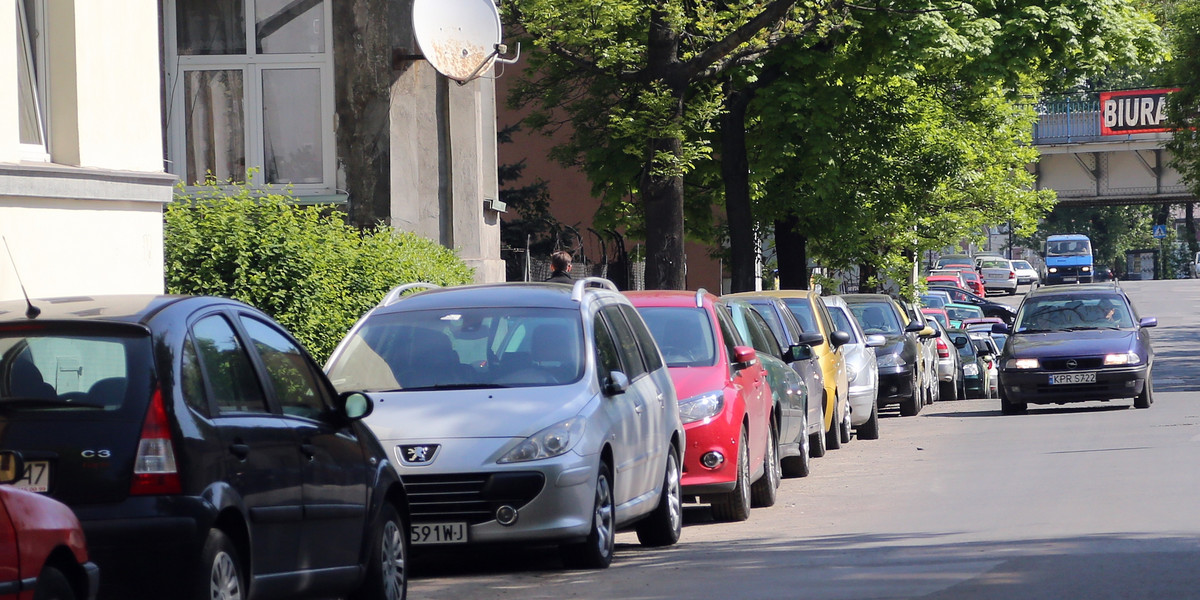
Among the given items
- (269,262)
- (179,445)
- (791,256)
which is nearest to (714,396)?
(269,262)

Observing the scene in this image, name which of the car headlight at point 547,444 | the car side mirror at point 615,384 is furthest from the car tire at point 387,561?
the car side mirror at point 615,384

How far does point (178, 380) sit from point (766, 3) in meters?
14.9

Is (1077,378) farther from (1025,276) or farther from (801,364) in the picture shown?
(1025,276)

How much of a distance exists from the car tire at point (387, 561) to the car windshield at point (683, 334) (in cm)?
466

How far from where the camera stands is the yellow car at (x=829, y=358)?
17469 mm

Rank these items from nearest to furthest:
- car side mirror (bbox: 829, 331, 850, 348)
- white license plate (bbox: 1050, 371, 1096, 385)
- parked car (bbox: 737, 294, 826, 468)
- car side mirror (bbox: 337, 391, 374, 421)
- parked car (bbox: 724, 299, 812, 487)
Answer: car side mirror (bbox: 337, 391, 374, 421) < parked car (bbox: 724, 299, 812, 487) < parked car (bbox: 737, 294, 826, 468) < car side mirror (bbox: 829, 331, 850, 348) < white license plate (bbox: 1050, 371, 1096, 385)

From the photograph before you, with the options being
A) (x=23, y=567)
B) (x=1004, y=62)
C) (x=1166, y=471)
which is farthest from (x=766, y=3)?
(x=23, y=567)

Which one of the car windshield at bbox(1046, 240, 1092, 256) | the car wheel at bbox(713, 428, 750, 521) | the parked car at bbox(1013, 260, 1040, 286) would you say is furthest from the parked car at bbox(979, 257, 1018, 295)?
the car wheel at bbox(713, 428, 750, 521)

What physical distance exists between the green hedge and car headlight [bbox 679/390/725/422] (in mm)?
3630

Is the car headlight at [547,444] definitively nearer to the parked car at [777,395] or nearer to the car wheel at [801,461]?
the parked car at [777,395]

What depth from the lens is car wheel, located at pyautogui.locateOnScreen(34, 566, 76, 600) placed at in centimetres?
462

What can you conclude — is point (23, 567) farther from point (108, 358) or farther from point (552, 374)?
point (552, 374)

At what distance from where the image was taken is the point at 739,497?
1162cm

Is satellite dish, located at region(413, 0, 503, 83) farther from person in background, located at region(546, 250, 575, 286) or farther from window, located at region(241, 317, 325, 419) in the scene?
window, located at region(241, 317, 325, 419)
